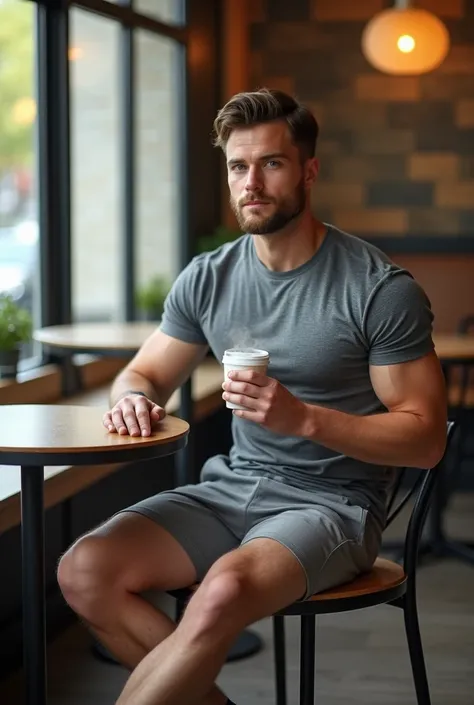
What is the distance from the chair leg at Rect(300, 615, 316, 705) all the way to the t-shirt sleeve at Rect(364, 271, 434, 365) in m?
0.57

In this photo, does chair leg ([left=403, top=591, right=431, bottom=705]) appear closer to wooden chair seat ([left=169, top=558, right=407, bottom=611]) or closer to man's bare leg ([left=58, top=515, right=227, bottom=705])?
wooden chair seat ([left=169, top=558, right=407, bottom=611])

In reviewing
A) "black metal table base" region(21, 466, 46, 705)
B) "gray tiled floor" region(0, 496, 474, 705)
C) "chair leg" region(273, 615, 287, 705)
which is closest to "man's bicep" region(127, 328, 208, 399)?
"black metal table base" region(21, 466, 46, 705)

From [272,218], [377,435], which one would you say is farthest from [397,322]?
[272,218]

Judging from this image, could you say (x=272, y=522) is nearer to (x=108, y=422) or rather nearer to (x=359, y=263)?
(x=108, y=422)

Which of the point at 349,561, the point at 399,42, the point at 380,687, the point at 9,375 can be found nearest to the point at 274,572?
the point at 349,561

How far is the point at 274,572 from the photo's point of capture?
2207 mm

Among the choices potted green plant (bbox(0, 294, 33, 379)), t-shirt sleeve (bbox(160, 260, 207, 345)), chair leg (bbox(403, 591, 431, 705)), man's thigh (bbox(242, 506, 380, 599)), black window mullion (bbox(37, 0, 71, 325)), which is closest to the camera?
man's thigh (bbox(242, 506, 380, 599))

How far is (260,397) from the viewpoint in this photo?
2.18m

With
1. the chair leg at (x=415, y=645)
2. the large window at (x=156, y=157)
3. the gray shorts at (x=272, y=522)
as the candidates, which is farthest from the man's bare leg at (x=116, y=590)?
the large window at (x=156, y=157)

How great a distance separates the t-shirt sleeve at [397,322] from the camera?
7.98 ft

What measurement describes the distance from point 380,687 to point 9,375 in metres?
1.83

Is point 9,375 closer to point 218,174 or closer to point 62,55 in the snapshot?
point 62,55

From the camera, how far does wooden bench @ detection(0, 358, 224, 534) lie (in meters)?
3.23

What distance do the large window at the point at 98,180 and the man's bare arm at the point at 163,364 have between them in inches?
108
